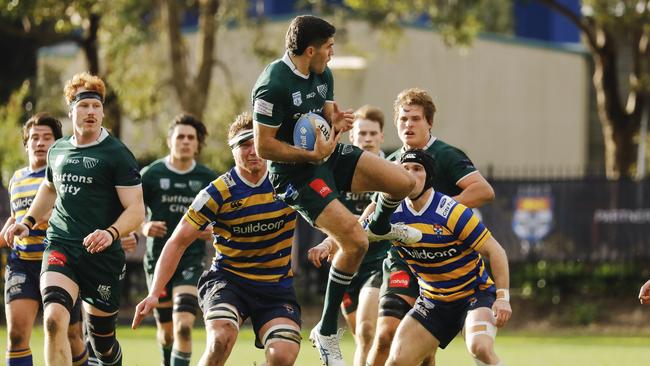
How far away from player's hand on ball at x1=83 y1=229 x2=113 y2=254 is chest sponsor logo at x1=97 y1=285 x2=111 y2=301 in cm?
62

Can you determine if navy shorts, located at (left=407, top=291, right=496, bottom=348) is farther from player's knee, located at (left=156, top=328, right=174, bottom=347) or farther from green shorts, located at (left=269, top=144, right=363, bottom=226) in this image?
player's knee, located at (left=156, top=328, right=174, bottom=347)

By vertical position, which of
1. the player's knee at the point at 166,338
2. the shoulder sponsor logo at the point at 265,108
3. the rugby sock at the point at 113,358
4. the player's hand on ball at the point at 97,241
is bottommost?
the player's knee at the point at 166,338

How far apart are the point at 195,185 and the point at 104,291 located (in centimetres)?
283

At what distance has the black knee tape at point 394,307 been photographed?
10.4 m

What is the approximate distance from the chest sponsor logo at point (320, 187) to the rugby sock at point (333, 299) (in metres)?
0.67

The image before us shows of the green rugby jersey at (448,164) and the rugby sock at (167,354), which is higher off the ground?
the green rugby jersey at (448,164)

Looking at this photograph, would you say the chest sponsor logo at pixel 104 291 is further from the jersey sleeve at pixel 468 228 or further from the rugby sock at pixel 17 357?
the jersey sleeve at pixel 468 228

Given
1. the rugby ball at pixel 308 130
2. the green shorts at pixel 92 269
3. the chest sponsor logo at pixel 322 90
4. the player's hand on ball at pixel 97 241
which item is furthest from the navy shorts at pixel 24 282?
the chest sponsor logo at pixel 322 90

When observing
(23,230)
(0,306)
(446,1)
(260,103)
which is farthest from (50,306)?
(446,1)

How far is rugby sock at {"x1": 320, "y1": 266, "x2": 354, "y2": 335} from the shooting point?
363 inches

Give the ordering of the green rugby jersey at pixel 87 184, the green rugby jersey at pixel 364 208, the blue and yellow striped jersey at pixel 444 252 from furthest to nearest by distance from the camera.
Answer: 1. the green rugby jersey at pixel 364 208
2. the green rugby jersey at pixel 87 184
3. the blue and yellow striped jersey at pixel 444 252

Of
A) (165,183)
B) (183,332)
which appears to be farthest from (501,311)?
(165,183)

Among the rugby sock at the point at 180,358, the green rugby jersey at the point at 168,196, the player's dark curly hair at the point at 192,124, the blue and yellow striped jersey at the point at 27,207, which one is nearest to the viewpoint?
the blue and yellow striped jersey at the point at 27,207

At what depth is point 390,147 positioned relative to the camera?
34.3 meters
